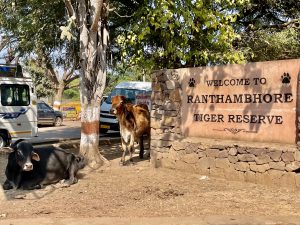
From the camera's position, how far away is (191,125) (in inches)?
387

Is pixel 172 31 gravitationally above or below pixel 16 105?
above

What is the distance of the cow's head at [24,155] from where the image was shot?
25.8 feet

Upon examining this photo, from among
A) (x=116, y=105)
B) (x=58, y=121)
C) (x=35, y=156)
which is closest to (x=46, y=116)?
(x=58, y=121)

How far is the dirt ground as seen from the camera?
6633 mm

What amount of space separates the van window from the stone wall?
610 cm

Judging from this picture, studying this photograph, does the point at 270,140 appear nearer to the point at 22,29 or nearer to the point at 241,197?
the point at 241,197

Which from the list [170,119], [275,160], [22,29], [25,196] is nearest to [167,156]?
[170,119]

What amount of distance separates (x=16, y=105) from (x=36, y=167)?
7.00 meters

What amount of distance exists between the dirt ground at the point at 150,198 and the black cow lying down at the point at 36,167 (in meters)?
0.21

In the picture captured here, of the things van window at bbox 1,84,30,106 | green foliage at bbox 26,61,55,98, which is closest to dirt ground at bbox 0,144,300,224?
van window at bbox 1,84,30,106

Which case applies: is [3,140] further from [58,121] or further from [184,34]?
[58,121]

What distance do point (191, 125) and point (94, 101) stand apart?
2314 mm

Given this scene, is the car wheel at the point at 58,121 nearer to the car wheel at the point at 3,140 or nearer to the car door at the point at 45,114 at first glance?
the car door at the point at 45,114

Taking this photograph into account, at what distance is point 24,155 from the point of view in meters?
7.97
